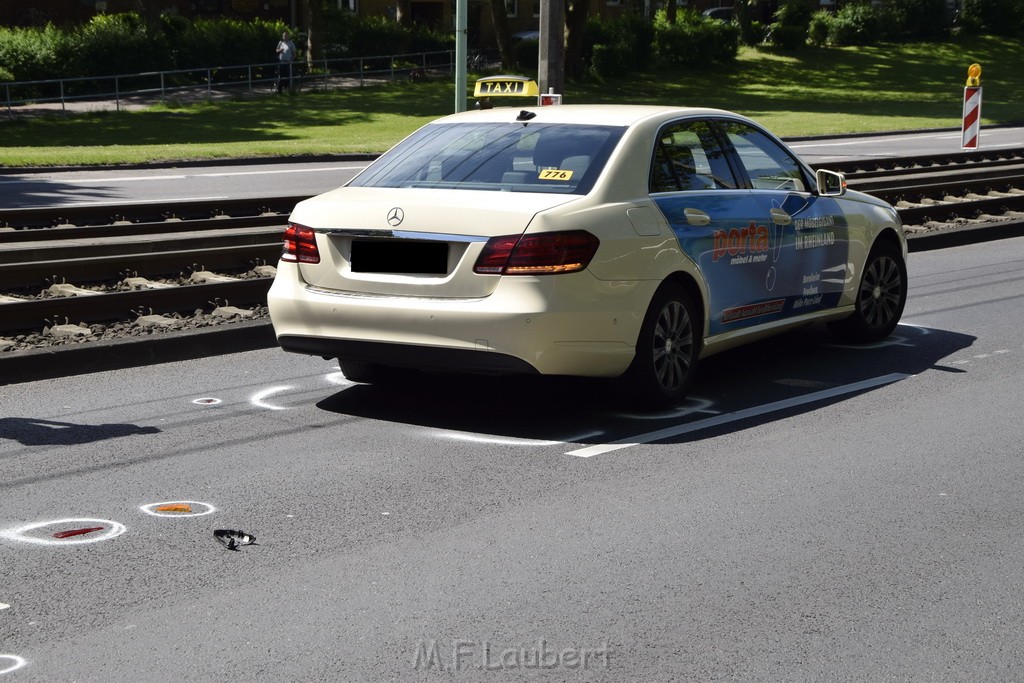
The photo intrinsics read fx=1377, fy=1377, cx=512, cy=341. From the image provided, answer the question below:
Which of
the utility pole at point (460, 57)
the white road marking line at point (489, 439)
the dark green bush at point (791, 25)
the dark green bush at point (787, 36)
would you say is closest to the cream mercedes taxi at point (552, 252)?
the white road marking line at point (489, 439)

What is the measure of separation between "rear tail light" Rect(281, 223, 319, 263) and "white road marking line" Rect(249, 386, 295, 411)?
782mm

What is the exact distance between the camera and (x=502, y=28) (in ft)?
153

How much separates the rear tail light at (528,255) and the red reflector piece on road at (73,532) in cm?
218

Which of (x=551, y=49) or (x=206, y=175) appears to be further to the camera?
(x=206, y=175)

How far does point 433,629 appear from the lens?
422 centimetres

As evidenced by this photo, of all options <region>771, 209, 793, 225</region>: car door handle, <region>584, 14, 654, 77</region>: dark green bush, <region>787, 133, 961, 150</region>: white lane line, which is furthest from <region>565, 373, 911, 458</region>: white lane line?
<region>584, 14, 654, 77</region>: dark green bush

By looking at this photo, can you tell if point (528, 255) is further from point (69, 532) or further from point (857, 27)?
point (857, 27)

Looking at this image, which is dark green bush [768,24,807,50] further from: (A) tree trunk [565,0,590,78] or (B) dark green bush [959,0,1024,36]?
(A) tree trunk [565,0,590,78]

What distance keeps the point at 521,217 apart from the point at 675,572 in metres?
2.22

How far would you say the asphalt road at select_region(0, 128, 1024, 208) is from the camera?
1792cm

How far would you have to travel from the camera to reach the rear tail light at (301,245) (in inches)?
272

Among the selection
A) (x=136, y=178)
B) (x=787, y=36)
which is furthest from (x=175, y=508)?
(x=787, y=36)

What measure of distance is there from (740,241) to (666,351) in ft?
3.08

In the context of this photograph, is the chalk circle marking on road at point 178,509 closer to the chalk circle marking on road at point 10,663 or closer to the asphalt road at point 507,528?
the asphalt road at point 507,528
